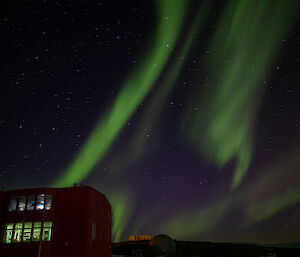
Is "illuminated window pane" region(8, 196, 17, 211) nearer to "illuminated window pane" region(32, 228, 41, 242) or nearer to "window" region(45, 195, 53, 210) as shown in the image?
"window" region(45, 195, 53, 210)

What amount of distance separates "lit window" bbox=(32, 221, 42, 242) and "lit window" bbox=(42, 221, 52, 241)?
518mm

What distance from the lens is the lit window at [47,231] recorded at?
30.4 m

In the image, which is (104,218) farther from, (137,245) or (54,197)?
(137,245)

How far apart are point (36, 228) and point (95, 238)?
7034mm

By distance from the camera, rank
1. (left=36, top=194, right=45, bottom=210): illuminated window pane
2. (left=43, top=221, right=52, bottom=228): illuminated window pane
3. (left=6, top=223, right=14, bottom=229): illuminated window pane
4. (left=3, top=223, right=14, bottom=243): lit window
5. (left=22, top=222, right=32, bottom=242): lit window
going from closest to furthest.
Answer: (left=22, top=222, right=32, bottom=242): lit window < (left=3, top=223, right=14, bottom=243): lit window < (left=6, top=223, right=14, bottom=229): illuminated window pane < (left=43, top=221, right=52, bottom=228): illuminated window pane < (left=36, top=194, right=45, bottom=210): illuminated window pane

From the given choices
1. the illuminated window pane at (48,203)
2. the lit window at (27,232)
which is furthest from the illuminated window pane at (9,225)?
the illuminated window pane at (48,203)

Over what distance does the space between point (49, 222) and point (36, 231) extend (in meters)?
1.59

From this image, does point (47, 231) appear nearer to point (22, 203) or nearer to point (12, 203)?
point (22, 203)

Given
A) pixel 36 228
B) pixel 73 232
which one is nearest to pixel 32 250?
pixel 36 228

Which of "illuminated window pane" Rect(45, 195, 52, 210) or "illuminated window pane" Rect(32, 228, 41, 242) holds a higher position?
"illuminated window pane" Rect(45, 195, 52, 210)

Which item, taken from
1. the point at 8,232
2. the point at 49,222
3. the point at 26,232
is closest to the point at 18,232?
the point at 26,232

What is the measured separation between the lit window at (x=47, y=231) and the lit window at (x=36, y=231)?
518 millimetres

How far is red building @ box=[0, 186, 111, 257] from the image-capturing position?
29797mm

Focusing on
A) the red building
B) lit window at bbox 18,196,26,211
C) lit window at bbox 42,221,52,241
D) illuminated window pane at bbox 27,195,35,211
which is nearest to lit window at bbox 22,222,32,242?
the red building
